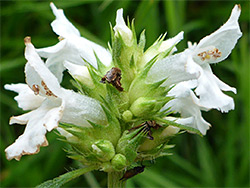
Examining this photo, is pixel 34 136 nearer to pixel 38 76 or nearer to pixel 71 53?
pixel 38 76

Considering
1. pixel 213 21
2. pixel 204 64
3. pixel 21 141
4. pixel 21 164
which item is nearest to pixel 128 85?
pixel 204 64

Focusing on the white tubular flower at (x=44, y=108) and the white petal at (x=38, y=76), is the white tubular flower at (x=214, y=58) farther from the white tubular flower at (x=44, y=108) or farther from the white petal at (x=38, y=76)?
the white petal at (x=38, y=76)

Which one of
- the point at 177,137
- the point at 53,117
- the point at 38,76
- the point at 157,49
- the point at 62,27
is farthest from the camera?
the point at 177,137

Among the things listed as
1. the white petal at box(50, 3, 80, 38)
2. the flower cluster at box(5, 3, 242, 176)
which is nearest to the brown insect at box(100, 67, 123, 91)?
the flower cluster at box(5, 3, 242, 176)

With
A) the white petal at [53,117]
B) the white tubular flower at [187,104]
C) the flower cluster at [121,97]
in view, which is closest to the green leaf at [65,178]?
the flower cluster at [121,97]

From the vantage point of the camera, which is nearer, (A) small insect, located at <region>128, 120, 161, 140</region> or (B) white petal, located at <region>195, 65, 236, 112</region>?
(B) white petal, located at <region>195, 65, 236, 112</region>

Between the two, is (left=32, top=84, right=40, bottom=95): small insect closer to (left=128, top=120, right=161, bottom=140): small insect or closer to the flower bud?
the flower bud

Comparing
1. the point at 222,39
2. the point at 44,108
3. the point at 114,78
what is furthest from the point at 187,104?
the point at 44,108
